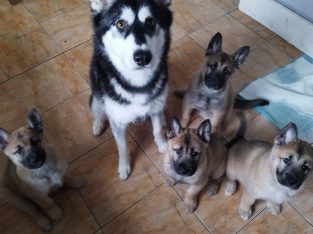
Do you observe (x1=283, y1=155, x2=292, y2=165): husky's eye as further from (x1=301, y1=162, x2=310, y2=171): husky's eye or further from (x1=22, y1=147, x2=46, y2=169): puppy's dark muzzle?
(x1=22, y1=147, x2=46, y2=169): puppy's dark muzzle

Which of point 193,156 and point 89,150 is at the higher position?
point 193,156

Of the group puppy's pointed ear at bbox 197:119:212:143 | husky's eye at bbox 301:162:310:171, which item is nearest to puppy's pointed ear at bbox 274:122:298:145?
husky's eye at bbox 301:162:310:171

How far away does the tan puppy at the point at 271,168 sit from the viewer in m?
1.45

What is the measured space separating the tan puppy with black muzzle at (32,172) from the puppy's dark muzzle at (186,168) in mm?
670

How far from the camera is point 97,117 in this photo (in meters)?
A: 2.14

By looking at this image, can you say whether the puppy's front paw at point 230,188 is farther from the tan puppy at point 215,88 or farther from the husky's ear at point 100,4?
the husky's ear at point 100,4

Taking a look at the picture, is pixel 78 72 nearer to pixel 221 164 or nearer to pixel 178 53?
pixel 178 53

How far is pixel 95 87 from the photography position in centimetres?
182

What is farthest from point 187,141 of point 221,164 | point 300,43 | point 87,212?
point 300,43

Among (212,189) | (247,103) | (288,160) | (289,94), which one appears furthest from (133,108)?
(289,94)

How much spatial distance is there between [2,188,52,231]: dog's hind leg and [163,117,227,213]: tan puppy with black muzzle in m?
0.79

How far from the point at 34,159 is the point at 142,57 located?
0.75 meters

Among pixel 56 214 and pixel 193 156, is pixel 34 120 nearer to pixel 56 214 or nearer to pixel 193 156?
pixel 56 214

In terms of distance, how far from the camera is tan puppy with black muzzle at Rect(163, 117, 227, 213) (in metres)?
1.59
